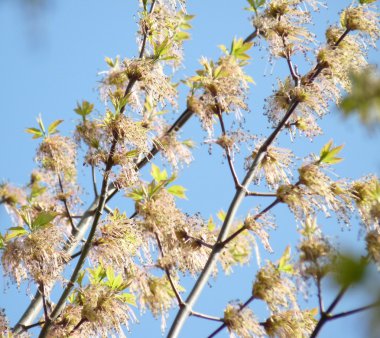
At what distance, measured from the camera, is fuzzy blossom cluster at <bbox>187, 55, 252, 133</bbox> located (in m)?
2.66

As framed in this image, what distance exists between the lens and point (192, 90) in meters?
3.07

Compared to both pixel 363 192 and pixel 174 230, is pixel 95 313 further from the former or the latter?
pixel 363 192

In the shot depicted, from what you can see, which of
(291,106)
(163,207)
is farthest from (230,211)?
(291,106)

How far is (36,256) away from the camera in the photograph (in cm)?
243

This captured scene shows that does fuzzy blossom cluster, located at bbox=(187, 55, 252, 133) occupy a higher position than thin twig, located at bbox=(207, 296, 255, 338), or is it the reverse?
fuzzy blossom cluster, located at bbox=(187, 55, 252, 133)

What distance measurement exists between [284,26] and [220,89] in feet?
1.40

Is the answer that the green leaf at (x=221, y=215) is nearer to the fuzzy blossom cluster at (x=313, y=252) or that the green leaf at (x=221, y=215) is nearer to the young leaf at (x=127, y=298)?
the young leaf at (x=127, y=298)

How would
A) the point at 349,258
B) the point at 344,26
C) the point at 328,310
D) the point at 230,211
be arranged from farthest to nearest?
the point at 344,26, the point at 230,211, the point at 328,310, the point at 349,258

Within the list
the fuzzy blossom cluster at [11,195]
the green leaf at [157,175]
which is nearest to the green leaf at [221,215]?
the green leaf at [157,175]

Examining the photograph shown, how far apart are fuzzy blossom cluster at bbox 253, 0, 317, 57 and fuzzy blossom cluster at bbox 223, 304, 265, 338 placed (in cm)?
115

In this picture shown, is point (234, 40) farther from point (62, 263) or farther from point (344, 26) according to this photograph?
point (62, 263)

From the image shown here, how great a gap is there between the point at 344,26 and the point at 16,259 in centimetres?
177

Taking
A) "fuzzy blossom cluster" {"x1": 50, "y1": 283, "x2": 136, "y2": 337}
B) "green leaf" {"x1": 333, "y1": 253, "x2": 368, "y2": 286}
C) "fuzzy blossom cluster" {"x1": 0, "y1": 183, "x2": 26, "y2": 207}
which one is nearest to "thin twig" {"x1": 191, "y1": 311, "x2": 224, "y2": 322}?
"fuzzy blossom cluster" {"x1": 50, "y1": 283, "x2": 136, "y2": 337}

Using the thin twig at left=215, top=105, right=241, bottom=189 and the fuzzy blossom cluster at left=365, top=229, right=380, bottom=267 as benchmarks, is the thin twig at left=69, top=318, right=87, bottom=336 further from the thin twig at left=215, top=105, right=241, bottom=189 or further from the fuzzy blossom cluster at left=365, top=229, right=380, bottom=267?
the fuzzy blossom cluster at left=365, top=229, right=380, bottom=267
